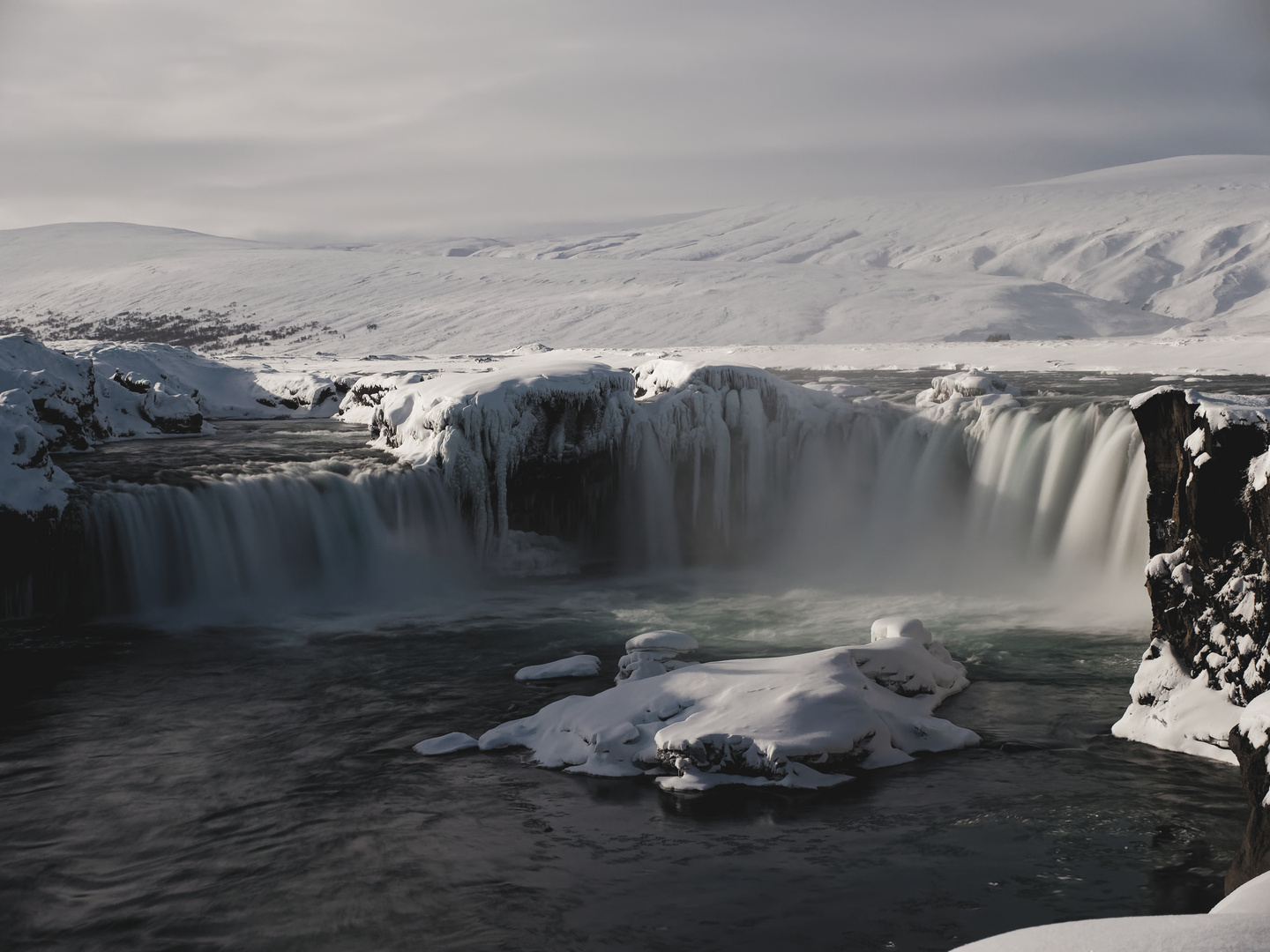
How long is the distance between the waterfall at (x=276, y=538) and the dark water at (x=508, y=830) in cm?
297

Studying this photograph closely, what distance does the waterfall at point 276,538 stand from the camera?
48.3 ft

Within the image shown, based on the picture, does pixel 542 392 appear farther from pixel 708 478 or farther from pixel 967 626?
pixel 967 626

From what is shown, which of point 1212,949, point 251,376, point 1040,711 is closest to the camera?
point 1212,949

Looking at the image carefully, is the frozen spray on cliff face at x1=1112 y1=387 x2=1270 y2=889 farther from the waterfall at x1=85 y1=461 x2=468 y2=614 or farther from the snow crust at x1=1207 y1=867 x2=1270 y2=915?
the waterfall at x1=85 y1=461 x2=468 y2=614

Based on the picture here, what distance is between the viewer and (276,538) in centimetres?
1582

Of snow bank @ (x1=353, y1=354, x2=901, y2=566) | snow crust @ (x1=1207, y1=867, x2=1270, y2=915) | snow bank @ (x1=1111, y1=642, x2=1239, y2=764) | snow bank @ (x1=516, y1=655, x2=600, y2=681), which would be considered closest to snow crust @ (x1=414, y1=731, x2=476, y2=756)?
snow bank @ (x1=516, y1=655, x2=600, y2=681)

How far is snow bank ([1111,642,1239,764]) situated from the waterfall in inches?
405

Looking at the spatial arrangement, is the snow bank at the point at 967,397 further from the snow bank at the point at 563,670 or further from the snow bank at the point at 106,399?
the snow bank at the point at 106,399

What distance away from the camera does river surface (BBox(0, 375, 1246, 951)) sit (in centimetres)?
671

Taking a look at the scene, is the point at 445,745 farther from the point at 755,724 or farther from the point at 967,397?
the point at 967,397

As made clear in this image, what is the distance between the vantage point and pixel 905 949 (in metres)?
6.25

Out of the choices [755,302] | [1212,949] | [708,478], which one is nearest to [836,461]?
[708,478]

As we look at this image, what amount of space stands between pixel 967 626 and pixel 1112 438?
161 inches

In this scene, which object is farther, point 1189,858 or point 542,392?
point 542,392
